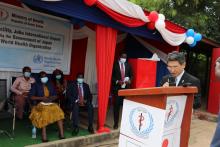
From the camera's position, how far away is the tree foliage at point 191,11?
1326 cm

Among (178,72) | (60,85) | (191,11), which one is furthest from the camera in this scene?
(191,11)

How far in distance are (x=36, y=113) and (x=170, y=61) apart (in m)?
3.20

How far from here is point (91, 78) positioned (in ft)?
28.9

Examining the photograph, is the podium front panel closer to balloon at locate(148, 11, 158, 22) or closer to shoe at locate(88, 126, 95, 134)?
shoe at locate(88, 126, 95, 134)

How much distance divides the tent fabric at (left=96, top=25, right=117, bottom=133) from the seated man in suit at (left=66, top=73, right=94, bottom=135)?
22 centimetres

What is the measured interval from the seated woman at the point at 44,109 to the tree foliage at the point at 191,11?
27.4ft

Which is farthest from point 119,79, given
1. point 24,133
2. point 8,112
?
point 8,112

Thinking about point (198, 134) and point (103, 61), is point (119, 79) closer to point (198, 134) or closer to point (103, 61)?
point (103, 61)

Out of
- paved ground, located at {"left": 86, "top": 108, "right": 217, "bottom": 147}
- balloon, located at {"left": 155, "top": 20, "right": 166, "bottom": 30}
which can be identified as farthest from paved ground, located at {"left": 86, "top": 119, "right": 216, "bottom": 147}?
balloon, located at {"left": 155, "top": 20, "right": 166, "bottom": 30}

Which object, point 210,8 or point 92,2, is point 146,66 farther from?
point 210,8

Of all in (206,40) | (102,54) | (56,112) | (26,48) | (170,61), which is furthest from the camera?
(206,40)

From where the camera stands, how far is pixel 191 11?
1364 cm

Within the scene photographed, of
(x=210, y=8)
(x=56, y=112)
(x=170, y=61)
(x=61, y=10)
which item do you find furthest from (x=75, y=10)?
(x=210, y=8)

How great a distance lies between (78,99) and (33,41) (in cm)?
174
